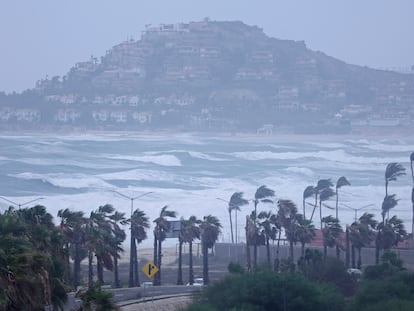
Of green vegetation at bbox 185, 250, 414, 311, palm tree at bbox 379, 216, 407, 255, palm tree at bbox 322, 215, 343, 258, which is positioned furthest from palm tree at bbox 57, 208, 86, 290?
palm tree at bbox 379, 216, 407, 255

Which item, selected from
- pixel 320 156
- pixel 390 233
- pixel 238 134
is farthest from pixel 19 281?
pixel 238 134

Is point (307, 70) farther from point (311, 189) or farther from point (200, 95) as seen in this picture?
point (311, 189)

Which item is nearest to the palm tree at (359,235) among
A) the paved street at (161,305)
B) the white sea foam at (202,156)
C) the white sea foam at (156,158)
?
the paved street at (161,305)

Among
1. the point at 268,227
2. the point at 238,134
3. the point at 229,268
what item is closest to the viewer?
the point at 229,268

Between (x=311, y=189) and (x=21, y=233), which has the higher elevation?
(x=311, y=189)

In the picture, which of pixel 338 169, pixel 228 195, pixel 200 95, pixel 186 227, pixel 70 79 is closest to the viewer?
pixel 186 227

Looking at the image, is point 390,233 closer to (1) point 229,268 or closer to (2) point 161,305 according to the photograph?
(1) point 229,268

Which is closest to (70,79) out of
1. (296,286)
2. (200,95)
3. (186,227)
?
(200,95)
